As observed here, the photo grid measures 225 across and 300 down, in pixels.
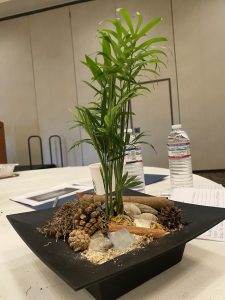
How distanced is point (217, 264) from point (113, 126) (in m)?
0.36

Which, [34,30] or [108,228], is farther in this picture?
[34,30]

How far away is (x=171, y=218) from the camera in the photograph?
2.05 ft

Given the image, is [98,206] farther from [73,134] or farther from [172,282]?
→ [73,134]

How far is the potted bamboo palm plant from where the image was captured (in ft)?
1.86

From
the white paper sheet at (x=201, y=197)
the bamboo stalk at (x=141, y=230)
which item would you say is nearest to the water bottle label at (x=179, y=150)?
the white paper sheet at (x=201, y=197)

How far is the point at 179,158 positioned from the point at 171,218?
56 cm

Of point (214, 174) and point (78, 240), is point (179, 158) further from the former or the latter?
point (214, 174)

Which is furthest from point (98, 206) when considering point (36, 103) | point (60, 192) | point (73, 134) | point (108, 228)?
point (36, 103)

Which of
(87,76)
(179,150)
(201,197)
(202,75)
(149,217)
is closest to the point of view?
(149,217)

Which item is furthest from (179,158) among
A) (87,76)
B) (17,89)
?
(17,89)

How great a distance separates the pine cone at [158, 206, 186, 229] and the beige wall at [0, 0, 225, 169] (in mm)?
3500

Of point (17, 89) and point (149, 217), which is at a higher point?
point (17, 89)

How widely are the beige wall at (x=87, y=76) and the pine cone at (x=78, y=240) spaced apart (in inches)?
139

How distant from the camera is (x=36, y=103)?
4.73m
